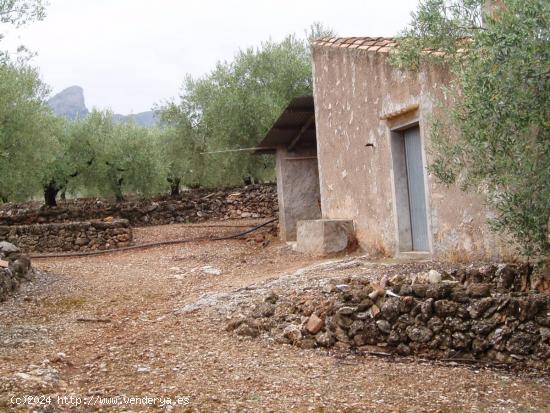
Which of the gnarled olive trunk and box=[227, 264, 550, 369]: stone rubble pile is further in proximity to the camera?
the gnarled olive trunk

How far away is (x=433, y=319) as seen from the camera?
5.77 m

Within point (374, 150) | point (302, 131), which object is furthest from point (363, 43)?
point (302, 131)

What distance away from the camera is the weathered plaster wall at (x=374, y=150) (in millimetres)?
7320

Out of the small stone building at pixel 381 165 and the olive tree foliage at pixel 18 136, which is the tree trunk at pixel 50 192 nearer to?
the olive tree foliage at pixel 18 136

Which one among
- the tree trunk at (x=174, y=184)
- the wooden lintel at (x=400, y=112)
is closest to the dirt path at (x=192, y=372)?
the wooden lintel at (x=400, y=112)

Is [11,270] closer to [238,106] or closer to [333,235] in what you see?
[333,235]

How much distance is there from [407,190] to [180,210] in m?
12.7

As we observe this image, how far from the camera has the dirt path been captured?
15.2 ft

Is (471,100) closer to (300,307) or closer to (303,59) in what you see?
(300,307)

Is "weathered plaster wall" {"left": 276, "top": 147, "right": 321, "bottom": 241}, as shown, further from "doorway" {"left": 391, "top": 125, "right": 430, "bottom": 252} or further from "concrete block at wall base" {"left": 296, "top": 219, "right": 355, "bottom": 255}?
"doorway" {"left": 391, "top": 125, "right": 430, "bottom": 252}

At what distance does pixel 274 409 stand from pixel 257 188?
1700 cm

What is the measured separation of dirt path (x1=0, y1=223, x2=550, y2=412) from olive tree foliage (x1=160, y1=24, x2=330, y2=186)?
8906 mm

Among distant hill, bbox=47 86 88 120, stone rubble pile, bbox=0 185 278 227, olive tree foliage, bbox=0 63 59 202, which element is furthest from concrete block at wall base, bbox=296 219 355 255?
distant hill, bbox=47 86 88 120

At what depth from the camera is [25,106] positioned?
48.9ft
